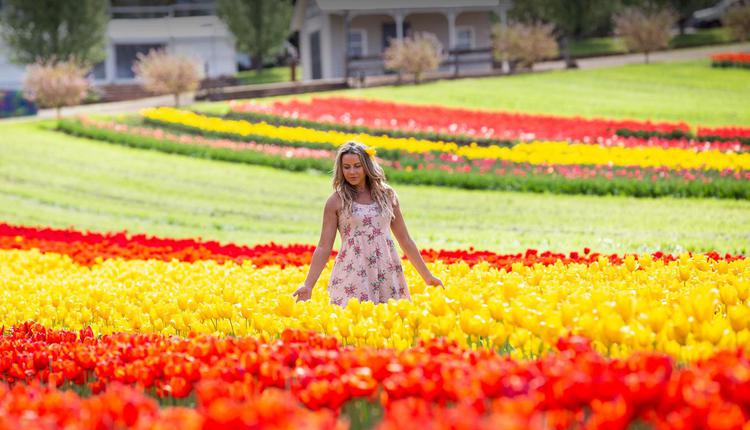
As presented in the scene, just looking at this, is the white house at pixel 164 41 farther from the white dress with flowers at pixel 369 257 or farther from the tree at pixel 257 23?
the white dress with flowers at pixel 369 257

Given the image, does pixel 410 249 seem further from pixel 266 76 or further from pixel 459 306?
pixel 266 76

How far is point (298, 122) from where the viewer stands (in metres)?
29.7

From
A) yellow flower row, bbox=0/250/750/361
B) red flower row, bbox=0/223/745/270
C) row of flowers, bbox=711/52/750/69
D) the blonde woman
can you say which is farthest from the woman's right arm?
row of flowers, bbox=711/52/750/69

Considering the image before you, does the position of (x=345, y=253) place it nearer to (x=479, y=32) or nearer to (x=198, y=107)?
(x=198, y=107)

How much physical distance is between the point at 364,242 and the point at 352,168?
575 millimetres

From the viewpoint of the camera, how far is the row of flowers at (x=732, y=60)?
4047cm

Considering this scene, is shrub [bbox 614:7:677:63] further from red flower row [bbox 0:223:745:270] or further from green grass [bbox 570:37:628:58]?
red flower row [bbox 0:223:745:270]

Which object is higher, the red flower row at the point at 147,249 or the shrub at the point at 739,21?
the shrub at the point at 739,21

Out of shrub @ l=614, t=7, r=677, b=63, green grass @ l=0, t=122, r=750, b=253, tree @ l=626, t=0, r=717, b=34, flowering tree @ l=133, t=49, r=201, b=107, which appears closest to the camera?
green grass @ l=0, t=122, r=750, b=253

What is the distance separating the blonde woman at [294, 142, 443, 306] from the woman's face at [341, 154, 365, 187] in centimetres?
6

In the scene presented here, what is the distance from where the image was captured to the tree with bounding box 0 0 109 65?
45.3m

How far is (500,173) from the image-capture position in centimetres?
2133

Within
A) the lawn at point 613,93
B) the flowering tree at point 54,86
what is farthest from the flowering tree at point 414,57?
the flowering tree at point 54,86

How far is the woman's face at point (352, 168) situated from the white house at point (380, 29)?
35.8 metres
